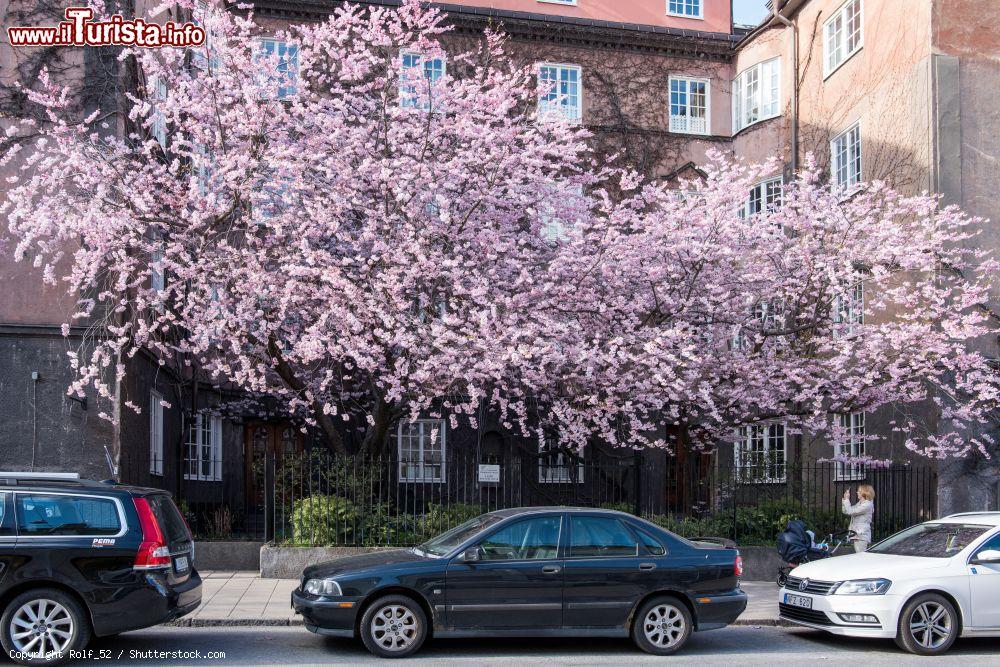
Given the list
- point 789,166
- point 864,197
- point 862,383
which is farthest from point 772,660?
point 789,166

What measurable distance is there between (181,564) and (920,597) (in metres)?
7.63

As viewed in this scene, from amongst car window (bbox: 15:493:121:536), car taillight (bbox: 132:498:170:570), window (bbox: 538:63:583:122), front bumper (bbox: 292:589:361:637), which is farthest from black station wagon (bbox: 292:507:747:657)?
window (bbox: 538:63:583:122)

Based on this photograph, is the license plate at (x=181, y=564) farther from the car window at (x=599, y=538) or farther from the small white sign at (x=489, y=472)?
the small white sign at (x=489, y=472)

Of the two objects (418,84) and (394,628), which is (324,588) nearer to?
(394,628)

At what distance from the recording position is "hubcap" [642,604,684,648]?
10.5m

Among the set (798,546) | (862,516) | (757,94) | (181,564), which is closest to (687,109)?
(757,94)

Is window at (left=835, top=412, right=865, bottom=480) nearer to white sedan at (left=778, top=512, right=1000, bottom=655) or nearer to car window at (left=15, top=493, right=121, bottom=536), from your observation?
white sedan at (left=778, top=512, right=1000, bottom=655)

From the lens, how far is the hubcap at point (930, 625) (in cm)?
1061

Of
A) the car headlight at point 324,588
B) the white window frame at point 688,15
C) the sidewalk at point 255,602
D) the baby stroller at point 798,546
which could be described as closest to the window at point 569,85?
the white window frame at point 688,15

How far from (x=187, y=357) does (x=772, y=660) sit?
1373 cm

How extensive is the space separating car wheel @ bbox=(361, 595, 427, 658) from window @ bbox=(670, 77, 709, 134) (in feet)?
60.3

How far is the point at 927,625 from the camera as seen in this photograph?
1062cm

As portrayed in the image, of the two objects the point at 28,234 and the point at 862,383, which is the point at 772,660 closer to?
the point at 862,383

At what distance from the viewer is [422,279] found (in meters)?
14.6
